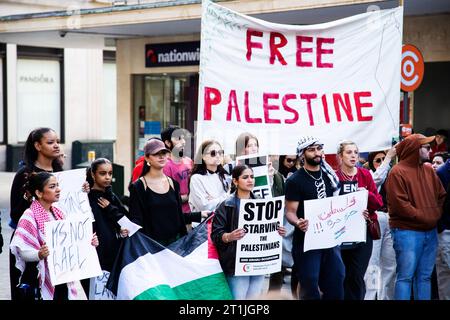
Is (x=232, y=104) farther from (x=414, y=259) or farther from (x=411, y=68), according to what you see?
(x=411, y=68)

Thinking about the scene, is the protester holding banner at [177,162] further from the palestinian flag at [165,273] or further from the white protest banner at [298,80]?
the palestinian flag at [165,273]

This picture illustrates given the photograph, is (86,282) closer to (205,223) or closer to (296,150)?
(205,223)

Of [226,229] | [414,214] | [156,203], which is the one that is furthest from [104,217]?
[414,214]

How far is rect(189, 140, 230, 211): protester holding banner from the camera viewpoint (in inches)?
317

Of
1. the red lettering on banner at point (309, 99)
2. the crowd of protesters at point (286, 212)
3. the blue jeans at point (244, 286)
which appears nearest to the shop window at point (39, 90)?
the crowd of protesters at point (286, 212)

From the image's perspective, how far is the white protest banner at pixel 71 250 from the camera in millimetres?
6457


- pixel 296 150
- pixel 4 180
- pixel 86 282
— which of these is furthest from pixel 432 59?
pixel 4 180

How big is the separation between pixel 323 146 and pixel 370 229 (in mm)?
993

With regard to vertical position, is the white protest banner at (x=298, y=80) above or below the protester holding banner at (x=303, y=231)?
above

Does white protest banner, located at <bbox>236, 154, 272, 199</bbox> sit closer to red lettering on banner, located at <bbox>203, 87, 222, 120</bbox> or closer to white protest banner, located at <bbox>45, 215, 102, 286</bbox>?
red lettering on banner, located at <bbox>203, 87, 222, 120</bbox>

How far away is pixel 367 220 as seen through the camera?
786cm

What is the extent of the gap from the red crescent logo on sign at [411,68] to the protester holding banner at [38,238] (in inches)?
198
